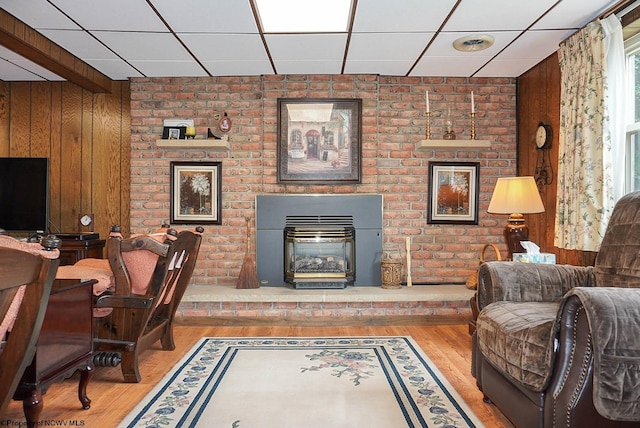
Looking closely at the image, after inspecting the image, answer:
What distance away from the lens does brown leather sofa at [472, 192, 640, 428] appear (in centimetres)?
158

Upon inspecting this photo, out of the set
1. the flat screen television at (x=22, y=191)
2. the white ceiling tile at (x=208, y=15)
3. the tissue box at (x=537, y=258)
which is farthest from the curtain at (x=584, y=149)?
the flat screen television at (x=22, y=191)

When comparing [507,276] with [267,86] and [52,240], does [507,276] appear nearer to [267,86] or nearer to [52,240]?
[52,240]

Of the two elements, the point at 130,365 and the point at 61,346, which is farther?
the point at 130,365

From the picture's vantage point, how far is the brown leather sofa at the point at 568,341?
158 cm

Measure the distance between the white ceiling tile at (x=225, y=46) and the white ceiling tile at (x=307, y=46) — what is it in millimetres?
116

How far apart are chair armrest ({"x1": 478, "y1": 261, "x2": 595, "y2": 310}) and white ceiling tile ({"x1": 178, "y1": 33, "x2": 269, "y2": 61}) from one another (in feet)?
8.08

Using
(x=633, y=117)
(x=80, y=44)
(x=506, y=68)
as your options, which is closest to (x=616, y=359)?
(x=633, y=117)

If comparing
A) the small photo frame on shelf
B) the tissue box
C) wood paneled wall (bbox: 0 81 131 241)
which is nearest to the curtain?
the tissue box

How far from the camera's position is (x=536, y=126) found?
4375 mm

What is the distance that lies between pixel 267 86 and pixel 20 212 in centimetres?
269

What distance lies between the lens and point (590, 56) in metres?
3.28

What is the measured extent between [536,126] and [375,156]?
4.82 feet

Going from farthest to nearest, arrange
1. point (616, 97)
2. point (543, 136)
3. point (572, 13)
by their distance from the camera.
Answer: point (543, 136), point (572, 13), point (616, 97)

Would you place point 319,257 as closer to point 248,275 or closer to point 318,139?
point 248,275
